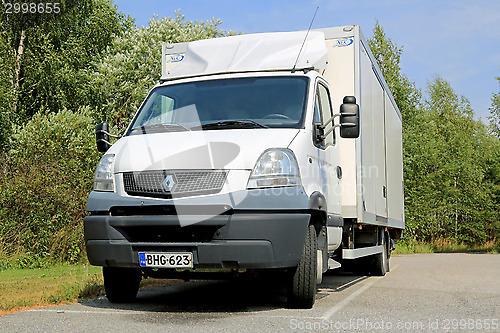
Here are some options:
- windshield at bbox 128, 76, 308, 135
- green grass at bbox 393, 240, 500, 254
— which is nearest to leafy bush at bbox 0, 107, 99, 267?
windshield at bbox 128, 76, 308, 135

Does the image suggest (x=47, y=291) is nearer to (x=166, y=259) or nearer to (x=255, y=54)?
(x=166, y=259)

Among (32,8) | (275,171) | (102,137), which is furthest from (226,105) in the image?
(32,8)

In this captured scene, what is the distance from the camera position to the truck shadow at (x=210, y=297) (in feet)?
21.3

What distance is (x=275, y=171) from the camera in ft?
18.7

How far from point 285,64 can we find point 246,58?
1.74 ft

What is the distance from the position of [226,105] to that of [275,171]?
1.39m

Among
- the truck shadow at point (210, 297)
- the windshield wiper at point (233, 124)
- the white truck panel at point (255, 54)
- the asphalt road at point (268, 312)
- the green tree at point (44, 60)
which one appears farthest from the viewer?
the green tree at point (44, 60)

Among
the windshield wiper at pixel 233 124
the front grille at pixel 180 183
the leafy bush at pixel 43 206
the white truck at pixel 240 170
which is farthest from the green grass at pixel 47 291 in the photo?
the leafy bush at pixel 43 206

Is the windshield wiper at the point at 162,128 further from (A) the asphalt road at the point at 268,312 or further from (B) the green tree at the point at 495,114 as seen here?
(B) the green tree at the point at 495,114

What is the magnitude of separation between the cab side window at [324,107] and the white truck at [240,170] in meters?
0.03

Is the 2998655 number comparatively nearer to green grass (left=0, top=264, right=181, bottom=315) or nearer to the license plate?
green grass (left=0, top=264, right=181, bottom=315)

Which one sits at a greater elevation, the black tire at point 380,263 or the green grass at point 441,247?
the black tire at point 380,263

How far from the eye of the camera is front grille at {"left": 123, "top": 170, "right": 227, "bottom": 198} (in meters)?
5.61

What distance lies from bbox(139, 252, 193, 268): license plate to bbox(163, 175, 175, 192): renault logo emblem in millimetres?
633
